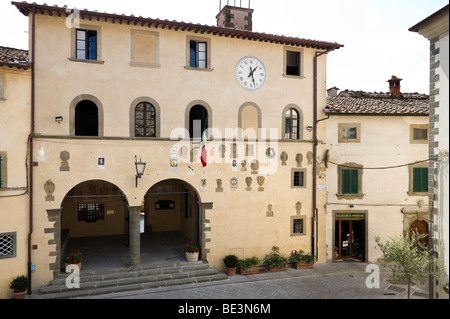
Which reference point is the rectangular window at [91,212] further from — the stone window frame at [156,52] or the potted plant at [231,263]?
the stone window frame at [156,52]

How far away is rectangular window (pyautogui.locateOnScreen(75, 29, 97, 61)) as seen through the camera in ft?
45.9

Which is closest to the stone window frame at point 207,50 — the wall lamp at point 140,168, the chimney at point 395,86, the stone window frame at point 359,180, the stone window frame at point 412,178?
the wall lamp at point 140,168

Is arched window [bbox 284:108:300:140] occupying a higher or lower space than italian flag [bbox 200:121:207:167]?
higher

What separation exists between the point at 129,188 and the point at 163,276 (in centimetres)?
403

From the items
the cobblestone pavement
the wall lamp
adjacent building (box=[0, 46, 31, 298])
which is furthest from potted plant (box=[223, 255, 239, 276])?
adjacent building (box=[0, 46, 31, 298])

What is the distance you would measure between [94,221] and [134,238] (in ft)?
23.0

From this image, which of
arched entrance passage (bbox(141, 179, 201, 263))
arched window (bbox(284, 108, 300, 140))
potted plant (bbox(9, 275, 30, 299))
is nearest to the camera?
potted plant (bbox(9, 275, 30, 299))

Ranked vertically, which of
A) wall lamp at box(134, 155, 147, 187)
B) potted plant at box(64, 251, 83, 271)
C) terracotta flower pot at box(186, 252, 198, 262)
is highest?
wall lamp at box(134, 155, 147, 187)

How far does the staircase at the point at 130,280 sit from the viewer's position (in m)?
13.2

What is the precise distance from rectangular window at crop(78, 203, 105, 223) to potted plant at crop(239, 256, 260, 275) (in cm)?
967

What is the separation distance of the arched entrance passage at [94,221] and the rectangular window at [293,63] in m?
11.2

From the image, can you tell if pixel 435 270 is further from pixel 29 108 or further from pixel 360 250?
pixel 29 108

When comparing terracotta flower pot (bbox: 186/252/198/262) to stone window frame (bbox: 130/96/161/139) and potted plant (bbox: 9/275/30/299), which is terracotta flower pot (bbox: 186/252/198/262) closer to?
stone window frame (bbox: 130/96/161/139)

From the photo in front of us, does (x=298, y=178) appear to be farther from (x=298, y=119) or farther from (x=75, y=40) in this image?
(x=75, y=40)
